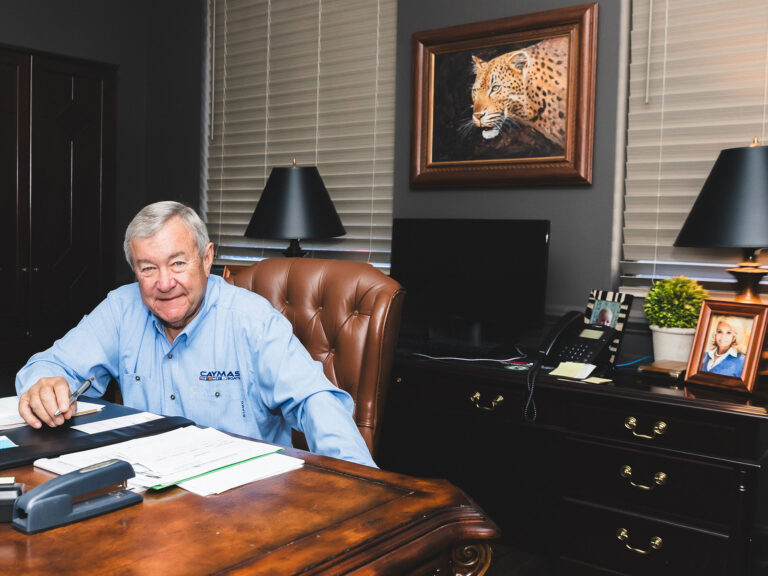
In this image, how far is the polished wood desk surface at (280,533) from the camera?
820 millimetres

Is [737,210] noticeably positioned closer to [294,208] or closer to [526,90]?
[526,90]

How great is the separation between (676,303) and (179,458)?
183 centimetres

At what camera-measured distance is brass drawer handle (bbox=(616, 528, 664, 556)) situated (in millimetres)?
2121

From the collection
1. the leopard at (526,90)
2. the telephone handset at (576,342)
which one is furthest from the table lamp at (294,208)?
the telephone handset at (576,342)

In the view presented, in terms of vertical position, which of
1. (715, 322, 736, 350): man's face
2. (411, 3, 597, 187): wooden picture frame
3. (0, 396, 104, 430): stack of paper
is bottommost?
(0, 396, 104, 430): stack of paper

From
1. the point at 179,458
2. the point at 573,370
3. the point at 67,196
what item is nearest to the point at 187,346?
the point at 179,458

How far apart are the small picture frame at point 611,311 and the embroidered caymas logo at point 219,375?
4.54ft

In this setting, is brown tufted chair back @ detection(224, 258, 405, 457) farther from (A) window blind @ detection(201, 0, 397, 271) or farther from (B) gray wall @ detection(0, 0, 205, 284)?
(B) gray wall @ detection(0, 0, 205, 284)

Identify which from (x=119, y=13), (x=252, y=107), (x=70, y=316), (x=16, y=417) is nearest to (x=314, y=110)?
(x=252, y=107)

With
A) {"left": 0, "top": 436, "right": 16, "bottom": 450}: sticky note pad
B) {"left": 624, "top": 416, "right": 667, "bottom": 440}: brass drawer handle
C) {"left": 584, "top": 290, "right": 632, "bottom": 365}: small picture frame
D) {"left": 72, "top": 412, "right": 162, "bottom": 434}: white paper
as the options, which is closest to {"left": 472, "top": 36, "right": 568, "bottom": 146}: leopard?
{"left": 584, "top": 290, "right": 632, "bottom": 365}: small picture frame

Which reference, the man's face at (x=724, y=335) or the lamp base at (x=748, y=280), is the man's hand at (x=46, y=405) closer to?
the man's face at (x=724, y=335)

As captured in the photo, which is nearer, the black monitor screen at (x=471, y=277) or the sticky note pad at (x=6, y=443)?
the sticky note pad at (x=6, y=443)

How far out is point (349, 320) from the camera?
202 cm

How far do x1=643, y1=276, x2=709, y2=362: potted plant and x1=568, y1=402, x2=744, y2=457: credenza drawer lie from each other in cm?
39
